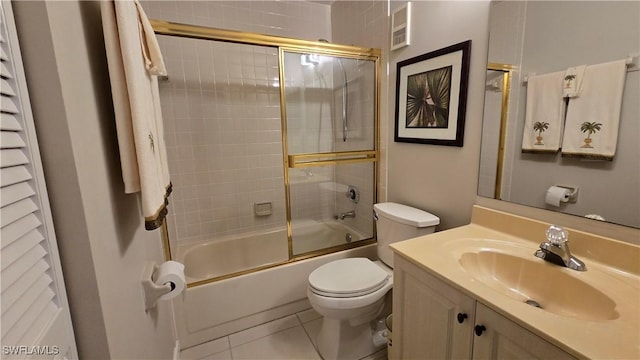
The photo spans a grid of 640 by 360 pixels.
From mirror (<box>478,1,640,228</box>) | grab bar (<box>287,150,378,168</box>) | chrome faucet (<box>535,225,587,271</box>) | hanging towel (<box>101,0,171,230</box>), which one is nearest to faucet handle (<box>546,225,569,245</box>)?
chrome faucet (<box>535,225,587,271</box>)

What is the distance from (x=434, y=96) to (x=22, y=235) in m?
1.75

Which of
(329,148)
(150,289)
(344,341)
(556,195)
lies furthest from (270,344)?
(556,195)

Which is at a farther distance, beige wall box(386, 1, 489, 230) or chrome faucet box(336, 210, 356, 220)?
chrome faucet box(336, 210, 356, 220)

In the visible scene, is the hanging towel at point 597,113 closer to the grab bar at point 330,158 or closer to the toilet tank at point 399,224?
the toilet tank at point 399,224

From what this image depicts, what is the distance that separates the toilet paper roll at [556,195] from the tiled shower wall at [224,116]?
73.7 inches

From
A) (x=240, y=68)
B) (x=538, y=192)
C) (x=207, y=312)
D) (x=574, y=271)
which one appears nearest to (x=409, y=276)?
(x=574, y=271)

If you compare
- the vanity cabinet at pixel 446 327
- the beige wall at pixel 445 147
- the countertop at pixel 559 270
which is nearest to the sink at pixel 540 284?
the countertop at pixel 559 270

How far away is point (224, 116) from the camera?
233cm

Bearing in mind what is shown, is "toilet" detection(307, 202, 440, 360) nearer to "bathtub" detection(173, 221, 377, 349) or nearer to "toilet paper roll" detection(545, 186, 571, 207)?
"bathtub" detection(173, 221, 377, 349)

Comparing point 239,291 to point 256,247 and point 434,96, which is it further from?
point 434,96

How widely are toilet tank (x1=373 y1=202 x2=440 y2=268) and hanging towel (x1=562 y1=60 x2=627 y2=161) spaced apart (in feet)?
2.41

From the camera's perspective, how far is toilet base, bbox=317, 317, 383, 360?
1.58 metres

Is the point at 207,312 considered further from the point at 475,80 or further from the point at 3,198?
the point at 475,80

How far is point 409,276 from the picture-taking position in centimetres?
114
